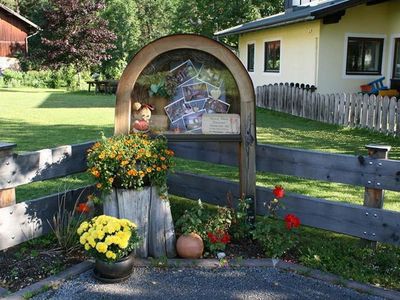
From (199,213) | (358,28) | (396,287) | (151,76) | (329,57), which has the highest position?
(358,28)

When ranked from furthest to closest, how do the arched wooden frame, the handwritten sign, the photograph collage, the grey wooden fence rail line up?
1. the grey wooden fence rail
2. the photograph collage
3. the handwritten sign
4. the arched wooden frame

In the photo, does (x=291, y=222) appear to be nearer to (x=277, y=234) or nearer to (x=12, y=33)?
(x=277, y=234)

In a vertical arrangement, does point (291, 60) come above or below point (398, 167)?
above

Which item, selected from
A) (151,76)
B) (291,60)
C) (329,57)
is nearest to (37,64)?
(291,60)

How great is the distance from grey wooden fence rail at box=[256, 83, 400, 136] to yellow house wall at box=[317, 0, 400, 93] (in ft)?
5.10

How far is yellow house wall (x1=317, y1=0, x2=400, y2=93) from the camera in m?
16.6

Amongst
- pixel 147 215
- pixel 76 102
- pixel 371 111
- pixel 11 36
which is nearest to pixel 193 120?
pixel 147 215

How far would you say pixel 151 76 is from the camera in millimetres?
4883

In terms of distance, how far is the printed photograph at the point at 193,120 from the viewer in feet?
16.1

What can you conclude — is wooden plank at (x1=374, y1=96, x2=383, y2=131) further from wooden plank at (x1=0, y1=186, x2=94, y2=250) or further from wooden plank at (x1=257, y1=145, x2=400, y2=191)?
wooden plank at (x1=0, y1=186, x2=94, y2=250)

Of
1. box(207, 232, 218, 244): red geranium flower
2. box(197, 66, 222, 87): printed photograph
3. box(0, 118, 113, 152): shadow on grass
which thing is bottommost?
box(207, 232, 218, 244): red geranium flower

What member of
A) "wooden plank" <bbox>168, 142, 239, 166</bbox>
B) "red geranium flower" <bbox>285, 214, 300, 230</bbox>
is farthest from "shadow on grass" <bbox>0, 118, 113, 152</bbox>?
"red geranium flower" <bbox>285, 214, 300, 230</bbox>

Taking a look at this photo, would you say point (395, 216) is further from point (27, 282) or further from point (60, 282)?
point (27, 282)

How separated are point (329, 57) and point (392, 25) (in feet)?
8.96
